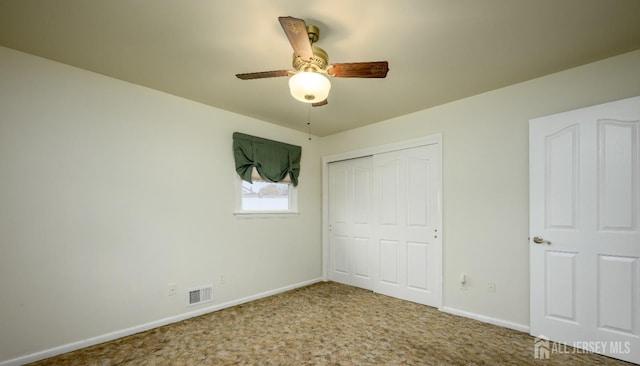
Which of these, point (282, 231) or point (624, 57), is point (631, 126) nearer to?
point (624, 57)

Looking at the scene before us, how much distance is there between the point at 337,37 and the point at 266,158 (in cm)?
220

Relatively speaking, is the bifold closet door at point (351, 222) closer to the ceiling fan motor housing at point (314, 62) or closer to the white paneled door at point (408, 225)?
the white paneled door at point (408, 225)

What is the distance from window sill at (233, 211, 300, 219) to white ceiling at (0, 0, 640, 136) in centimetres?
155

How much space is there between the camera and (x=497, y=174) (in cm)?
303

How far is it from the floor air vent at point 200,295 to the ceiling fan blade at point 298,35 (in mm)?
2779

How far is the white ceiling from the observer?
180cm

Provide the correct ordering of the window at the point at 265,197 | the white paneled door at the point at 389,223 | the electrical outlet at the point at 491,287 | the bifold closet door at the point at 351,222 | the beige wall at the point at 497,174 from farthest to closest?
the bifold closet door at the point at 351,222, the window at the point at 265,197, the white paneled door at the point at 389,223, the electrical outlet at the point at 491,287, the beige wall at the point at 497,174

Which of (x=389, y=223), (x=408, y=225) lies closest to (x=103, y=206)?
(x=389, y=223)

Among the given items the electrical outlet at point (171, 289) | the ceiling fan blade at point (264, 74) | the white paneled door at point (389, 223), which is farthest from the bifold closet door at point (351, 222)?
the ceiling fan blade at point (264, 74)

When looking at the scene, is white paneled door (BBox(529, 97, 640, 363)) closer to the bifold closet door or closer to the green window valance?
the bifold closet door

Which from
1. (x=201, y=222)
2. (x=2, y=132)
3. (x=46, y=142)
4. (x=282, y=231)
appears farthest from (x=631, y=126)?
(x=2, y=132)

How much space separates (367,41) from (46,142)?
2793mm

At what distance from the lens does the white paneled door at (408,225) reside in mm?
3520

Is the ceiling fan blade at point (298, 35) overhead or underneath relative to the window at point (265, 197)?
overhead
